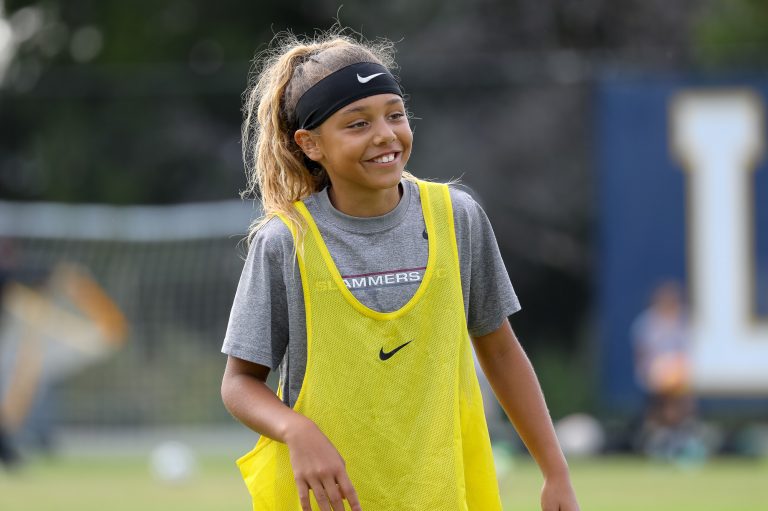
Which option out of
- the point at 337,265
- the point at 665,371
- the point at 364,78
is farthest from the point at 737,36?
the point at 337,265

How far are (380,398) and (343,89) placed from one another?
681 millimetres

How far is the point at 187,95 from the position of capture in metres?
16.5

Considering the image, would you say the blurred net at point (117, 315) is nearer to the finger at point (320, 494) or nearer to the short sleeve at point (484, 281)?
the short sleeve at point (484, 281)

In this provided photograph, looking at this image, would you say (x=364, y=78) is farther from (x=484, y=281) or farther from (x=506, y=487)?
(x=506, y=487)

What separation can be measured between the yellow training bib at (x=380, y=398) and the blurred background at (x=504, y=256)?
7.18 m

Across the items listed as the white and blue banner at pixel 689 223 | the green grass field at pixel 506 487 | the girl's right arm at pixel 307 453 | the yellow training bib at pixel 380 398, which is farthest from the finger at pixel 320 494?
the white and blue banner at pixel 689 223

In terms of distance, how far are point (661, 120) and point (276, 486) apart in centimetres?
1118

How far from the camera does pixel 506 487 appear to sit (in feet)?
35.4

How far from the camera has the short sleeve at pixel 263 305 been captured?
3.24 meters

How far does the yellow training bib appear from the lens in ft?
10.6

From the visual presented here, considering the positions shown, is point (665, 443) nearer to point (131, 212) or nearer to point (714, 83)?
point (714, 83)

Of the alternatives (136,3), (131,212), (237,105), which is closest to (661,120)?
(237,105)

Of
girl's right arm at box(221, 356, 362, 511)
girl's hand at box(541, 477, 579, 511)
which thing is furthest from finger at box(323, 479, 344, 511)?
girl's hand at box(541, 477, 579, 511)

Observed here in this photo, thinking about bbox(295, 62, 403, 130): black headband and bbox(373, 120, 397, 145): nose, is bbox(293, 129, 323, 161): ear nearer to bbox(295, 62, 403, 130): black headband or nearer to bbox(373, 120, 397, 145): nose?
bbox(295, 62, 403, 130): black headband
